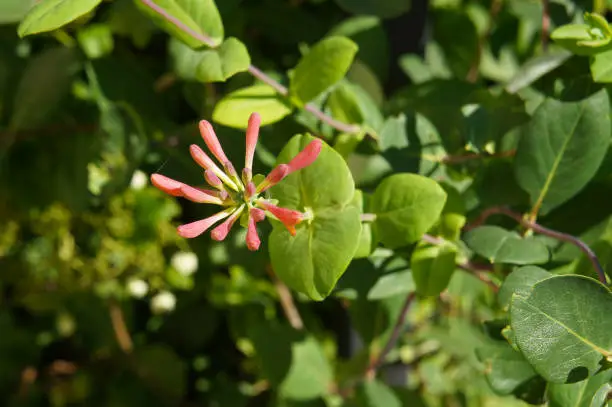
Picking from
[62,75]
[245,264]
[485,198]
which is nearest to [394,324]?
[245,264]

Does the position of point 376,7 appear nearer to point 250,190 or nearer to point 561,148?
point 561,148

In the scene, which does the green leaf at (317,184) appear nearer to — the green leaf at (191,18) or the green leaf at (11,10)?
the green leaf at (191,18)

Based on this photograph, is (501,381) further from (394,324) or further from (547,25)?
(547,25)

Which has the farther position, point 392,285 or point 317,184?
point 392,285

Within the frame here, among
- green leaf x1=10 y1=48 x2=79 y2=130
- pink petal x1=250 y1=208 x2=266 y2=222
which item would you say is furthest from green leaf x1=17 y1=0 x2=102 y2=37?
green leaf x1=10 y1=48 x2=79 y2=130

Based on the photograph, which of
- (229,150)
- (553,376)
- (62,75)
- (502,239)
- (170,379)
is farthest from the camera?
(170,379)

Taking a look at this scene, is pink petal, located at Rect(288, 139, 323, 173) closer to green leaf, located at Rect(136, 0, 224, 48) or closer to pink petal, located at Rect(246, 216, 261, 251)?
pink petal, located at Rect(246, 216, 261, 251)

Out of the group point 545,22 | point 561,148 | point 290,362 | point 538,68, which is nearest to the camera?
point 561,148

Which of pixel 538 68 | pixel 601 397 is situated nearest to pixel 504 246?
pixel 601 397
